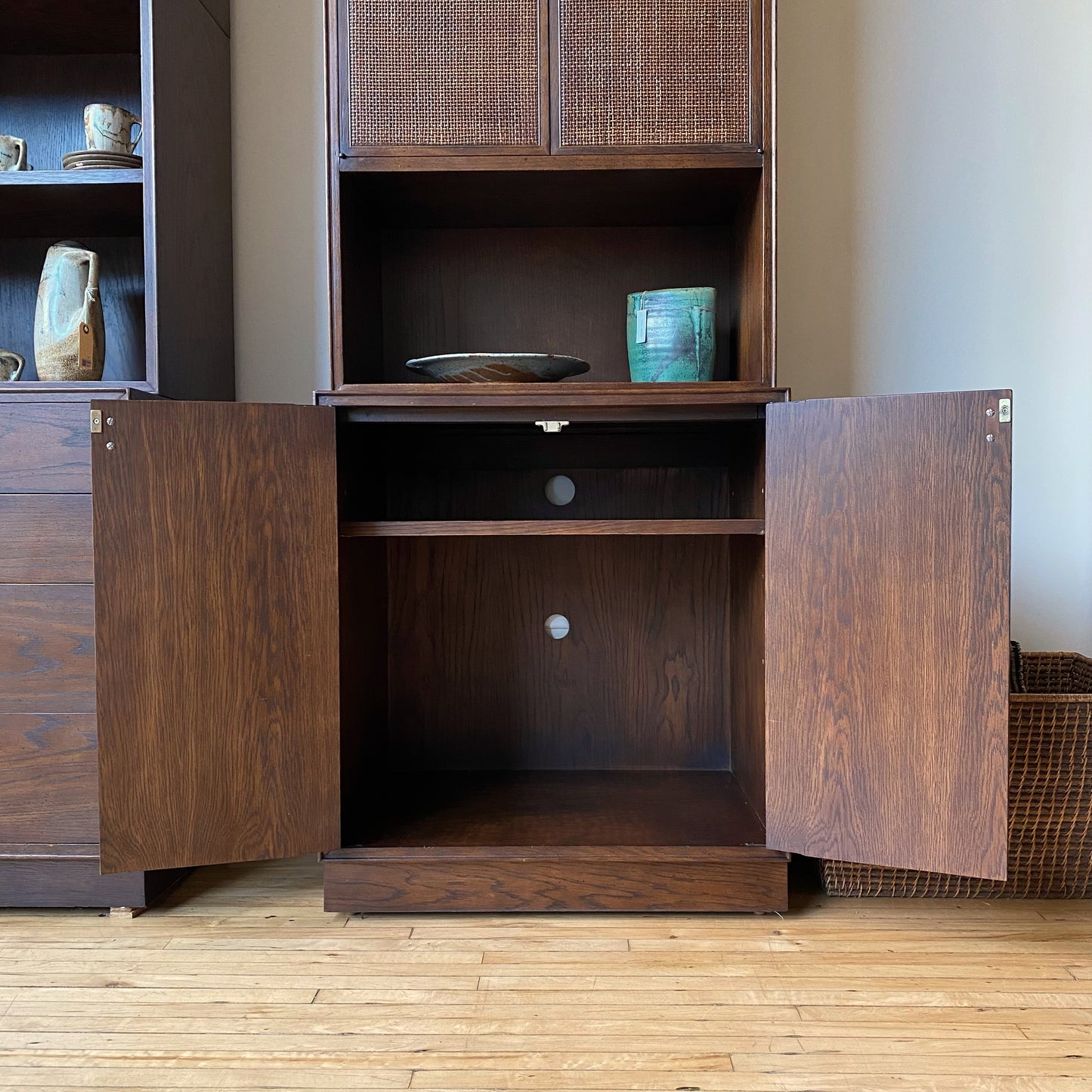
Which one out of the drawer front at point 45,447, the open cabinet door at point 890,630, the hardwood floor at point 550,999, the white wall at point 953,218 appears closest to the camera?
the hardwood floor at point 550,999

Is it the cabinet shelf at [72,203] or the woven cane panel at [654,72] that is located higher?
the woven cane panel at [654,72]

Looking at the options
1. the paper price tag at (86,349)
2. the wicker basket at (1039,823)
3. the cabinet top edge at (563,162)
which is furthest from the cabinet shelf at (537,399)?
the wicker basket at (1039,823)

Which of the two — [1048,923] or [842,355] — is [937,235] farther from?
[1048,923]

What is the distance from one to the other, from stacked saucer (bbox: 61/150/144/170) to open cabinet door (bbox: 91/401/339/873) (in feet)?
1.90

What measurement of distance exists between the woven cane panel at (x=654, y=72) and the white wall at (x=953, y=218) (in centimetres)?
52

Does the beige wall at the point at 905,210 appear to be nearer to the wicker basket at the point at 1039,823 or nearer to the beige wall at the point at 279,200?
the beige wall at the point at 279,200

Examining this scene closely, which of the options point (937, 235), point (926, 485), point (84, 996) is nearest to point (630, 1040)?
point (84, 996)

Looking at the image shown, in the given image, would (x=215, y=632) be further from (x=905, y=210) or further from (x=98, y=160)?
(x=905, y=210)

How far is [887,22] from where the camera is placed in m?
2.04

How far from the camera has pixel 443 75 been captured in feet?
5.21

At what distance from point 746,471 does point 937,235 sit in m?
0.79

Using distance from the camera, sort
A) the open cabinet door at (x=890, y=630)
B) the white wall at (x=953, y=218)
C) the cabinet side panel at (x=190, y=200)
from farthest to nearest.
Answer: the white wall at (x=953, y=218) → the cabinet side panel at (x=190, y=200) → the open cabinet door at (x=890, y=630)

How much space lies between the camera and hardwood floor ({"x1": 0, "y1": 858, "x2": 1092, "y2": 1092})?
1139 millimetres

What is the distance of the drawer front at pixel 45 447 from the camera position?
1.53 meters
